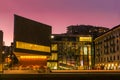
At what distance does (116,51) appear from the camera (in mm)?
127562

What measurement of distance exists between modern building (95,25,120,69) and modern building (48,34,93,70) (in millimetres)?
4613

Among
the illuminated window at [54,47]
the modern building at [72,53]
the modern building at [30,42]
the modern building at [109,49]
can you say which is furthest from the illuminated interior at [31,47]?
the illuminated window at [54,47]

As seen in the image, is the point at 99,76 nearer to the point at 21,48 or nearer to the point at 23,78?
the point at 23,78

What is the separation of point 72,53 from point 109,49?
24211mm

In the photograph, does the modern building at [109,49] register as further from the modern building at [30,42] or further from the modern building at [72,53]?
the modern building at [30,42]

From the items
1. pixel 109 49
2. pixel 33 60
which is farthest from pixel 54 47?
pixel 33 60

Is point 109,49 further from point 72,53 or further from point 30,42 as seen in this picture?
point 30,42

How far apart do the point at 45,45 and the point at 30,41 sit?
11676mm

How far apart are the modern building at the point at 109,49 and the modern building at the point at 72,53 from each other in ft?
15.1

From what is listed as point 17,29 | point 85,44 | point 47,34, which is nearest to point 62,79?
point 17,29

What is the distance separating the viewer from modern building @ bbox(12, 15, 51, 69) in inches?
3440

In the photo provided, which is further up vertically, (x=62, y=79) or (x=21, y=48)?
(x=21, y=48)

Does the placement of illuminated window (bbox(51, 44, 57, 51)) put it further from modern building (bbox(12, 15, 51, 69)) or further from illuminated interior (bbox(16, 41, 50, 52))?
illuminated interior (bbox(16, 41, 50, 52))

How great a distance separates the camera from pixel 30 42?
95.7 meters
